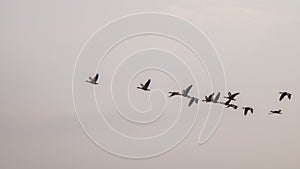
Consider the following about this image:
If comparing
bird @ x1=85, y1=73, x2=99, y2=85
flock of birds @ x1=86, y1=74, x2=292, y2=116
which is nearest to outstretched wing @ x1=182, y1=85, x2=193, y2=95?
flock of birds @ x1=86, y1=74, x2=292, y2=116

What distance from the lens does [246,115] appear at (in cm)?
128

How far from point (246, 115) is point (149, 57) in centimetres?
36

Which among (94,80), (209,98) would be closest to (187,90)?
(209,98)

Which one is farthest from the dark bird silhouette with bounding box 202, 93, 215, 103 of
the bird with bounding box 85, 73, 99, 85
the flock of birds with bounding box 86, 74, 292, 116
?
the bird with bounding box 85, 73, 99, 85

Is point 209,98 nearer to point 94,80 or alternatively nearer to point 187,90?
point 187,90

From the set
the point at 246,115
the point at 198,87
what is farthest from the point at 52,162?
the point at 246,115

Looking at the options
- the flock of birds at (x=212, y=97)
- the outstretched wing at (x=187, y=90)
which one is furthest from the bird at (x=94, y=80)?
the outstretched wing at (x=187, y=90)

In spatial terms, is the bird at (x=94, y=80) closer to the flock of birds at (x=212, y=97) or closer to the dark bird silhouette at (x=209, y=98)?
the flock of birds at (x=212, y=97)

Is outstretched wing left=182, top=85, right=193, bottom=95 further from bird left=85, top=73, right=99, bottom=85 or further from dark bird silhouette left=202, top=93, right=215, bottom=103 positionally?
bird left=85, top=73, right=99, bottom=85

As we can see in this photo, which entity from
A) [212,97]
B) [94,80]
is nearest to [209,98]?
[212,97]

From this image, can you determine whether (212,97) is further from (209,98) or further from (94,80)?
(94,80)

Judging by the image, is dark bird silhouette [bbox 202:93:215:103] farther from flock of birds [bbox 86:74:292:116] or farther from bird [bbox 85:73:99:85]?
bird [bbox 85:73:99:85]

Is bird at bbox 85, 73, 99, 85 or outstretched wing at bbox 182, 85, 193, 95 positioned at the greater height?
outstretched wing at bbox 182, 85, 193, 95

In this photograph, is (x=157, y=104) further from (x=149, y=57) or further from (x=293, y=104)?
(x=293, y=104)
